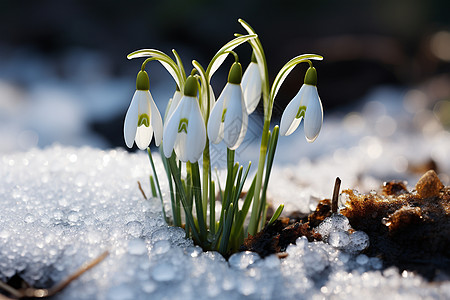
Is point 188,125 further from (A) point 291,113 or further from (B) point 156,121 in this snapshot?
(A) point 291,113

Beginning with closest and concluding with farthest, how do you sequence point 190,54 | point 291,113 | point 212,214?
point 291,113, point 212,214, point 190,54

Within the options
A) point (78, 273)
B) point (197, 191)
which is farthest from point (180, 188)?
point (78, 273)

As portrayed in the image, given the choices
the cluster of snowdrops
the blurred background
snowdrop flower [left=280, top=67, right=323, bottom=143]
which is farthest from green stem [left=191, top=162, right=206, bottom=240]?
the blurred background

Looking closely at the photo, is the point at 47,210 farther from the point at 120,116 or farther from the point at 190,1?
the point at 190,1

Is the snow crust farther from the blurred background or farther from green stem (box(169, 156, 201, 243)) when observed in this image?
the blurred background

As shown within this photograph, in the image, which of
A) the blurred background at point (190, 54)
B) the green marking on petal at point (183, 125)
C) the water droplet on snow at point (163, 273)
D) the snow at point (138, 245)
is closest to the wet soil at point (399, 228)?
the snow at point (138, 245)
